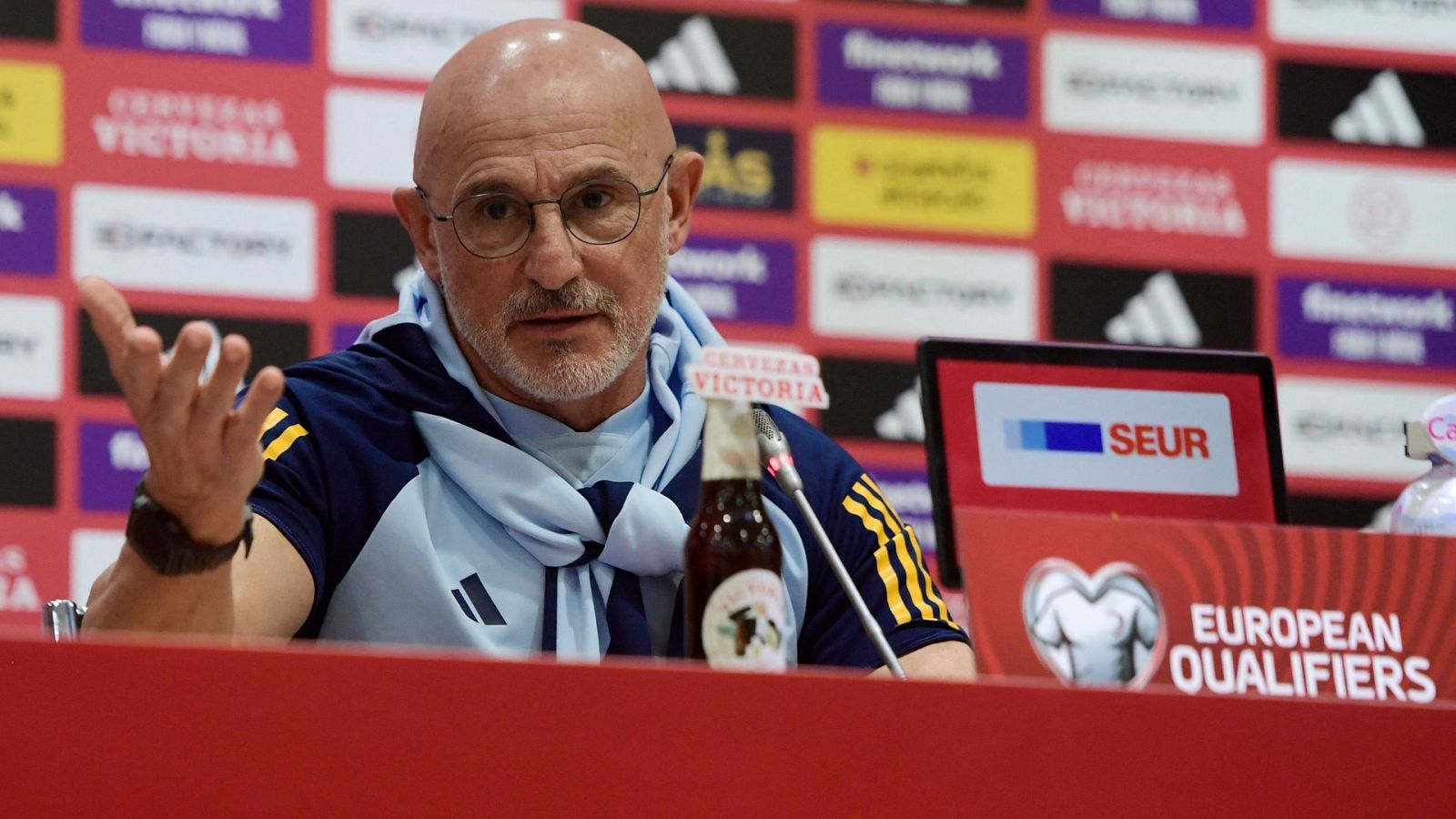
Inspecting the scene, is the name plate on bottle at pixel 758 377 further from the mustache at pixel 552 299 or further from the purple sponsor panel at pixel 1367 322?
the purple sponsor panel at pixel 1367 322

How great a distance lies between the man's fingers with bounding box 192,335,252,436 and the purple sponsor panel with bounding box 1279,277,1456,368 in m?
2.56

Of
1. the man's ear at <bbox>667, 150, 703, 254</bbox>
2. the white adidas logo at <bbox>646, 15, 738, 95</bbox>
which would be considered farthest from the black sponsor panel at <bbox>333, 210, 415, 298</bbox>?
the man's ear at <bbox>667, 150, 703, 254</bbox>

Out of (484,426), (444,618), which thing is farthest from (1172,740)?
(484,426)

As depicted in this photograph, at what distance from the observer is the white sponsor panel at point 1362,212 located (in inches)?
127

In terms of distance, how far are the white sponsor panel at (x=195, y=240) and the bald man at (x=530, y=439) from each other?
1161 mm

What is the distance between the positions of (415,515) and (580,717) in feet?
2.49

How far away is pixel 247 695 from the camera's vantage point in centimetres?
80

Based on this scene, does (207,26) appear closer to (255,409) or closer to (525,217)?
(525,217)

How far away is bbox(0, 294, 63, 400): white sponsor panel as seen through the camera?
277 centimetres

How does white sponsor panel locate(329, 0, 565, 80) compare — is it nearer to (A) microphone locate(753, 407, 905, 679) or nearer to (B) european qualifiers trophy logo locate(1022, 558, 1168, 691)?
(A) microphone locate(753, 407, 905, 679)

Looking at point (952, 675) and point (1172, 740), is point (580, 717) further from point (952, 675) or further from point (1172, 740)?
point (952, 675)

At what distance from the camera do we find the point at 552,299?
164cm

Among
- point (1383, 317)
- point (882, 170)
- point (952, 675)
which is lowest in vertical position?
point (952, 675)

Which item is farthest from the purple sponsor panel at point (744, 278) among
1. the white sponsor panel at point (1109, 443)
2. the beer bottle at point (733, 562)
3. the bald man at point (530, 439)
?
the beer bottle at point (733, 562)
